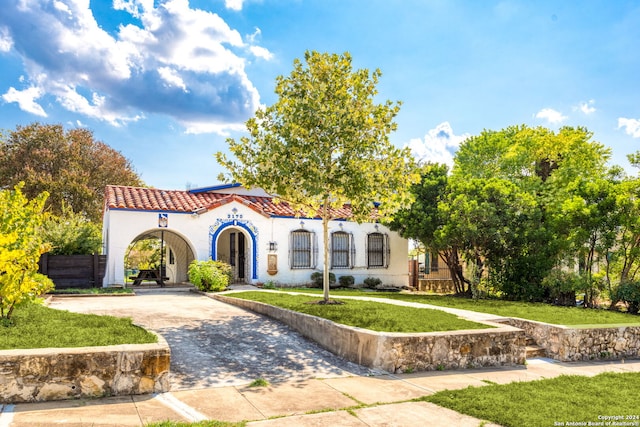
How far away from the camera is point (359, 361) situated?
834 centimetres

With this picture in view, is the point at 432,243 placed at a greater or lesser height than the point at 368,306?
greater

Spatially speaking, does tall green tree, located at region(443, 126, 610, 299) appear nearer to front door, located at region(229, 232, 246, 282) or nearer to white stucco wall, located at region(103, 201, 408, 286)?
white stucco wall, located at region(103, 201, 408, 286)

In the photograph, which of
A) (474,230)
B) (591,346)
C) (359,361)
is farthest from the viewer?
(474,230)

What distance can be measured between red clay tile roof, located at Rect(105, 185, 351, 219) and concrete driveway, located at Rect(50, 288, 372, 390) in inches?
228

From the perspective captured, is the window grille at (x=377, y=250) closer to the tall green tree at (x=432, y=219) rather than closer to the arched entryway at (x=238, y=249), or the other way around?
the tall green tree at (x=432, y=219)

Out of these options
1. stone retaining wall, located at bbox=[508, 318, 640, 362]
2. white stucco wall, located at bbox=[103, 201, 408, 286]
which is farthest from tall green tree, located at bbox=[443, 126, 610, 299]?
white stucco wall, located at bbox=[103, 201, 408, 286]

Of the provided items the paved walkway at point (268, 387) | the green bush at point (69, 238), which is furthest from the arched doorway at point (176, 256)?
the paved walkway at point (268, 387)

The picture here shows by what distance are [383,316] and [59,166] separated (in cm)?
2909

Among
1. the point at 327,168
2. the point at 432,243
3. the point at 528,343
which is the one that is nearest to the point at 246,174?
the point at 327,168

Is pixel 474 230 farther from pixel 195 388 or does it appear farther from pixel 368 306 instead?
pixel 195 388

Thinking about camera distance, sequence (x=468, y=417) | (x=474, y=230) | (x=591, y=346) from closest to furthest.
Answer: (x=468, y=417)
(x=591, y=346)
(x=474, y=230)

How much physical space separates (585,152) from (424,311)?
776 inches

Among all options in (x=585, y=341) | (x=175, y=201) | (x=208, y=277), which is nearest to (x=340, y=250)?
(x=208, y=277)

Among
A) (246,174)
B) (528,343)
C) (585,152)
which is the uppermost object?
(585,152)
